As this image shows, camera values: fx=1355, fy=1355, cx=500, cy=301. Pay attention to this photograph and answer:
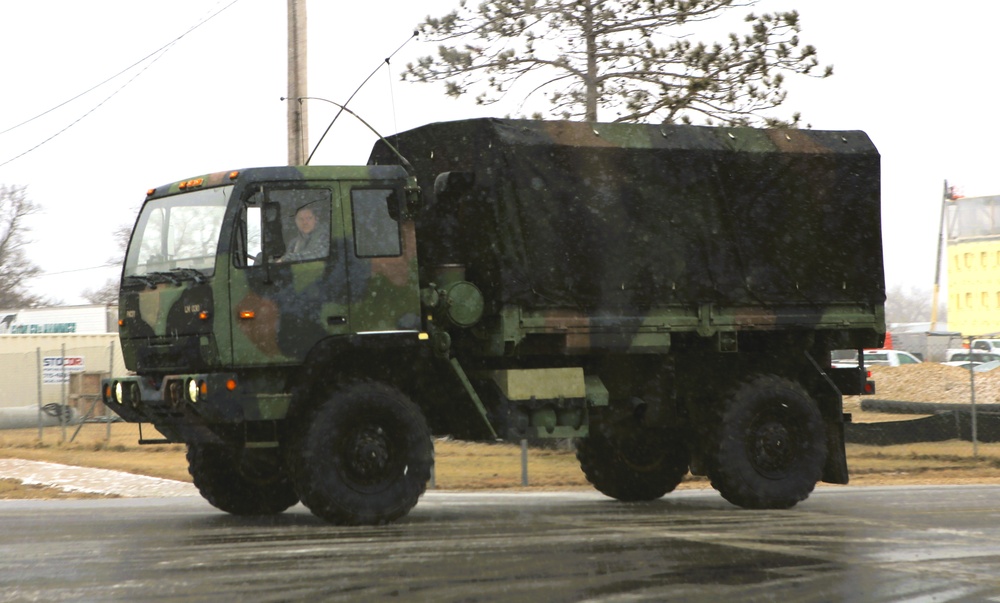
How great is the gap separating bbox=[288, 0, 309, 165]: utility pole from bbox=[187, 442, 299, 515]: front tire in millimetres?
6120

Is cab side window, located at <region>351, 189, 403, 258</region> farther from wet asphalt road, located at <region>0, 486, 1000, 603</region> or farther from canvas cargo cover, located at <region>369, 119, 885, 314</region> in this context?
wet asphalt road, located at <region>0, 486, 1000, 603</region>

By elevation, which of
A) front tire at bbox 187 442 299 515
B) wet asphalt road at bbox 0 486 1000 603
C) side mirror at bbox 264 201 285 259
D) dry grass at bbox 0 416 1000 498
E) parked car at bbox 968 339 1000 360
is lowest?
dry grass at bbox 0 416 1000 498

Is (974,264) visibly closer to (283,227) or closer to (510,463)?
(510,463)

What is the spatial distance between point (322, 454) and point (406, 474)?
77 cm

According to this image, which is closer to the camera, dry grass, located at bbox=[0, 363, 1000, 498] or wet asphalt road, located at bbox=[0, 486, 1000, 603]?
wet asphalt road, located at bbox=[0, 486, 1000, 603]

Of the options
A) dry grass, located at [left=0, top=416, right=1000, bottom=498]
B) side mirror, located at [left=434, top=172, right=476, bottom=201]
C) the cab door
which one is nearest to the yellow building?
dry grass, located at [left=0, top=416, right=1000, bottom=498]

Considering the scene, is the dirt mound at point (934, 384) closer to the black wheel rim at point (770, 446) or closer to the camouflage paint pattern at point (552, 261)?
the camouflage paint pattern at point (552, 261)

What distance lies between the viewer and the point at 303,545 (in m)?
9.99

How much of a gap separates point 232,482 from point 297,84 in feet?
23.9

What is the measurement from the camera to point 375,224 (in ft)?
38.3

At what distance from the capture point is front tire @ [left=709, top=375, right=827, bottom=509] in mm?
12961

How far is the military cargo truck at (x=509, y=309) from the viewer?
37.1 ft

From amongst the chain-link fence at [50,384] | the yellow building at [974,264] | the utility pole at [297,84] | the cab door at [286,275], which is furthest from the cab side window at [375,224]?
the yellow building at [974,264]

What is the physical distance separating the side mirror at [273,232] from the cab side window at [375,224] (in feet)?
2.15
